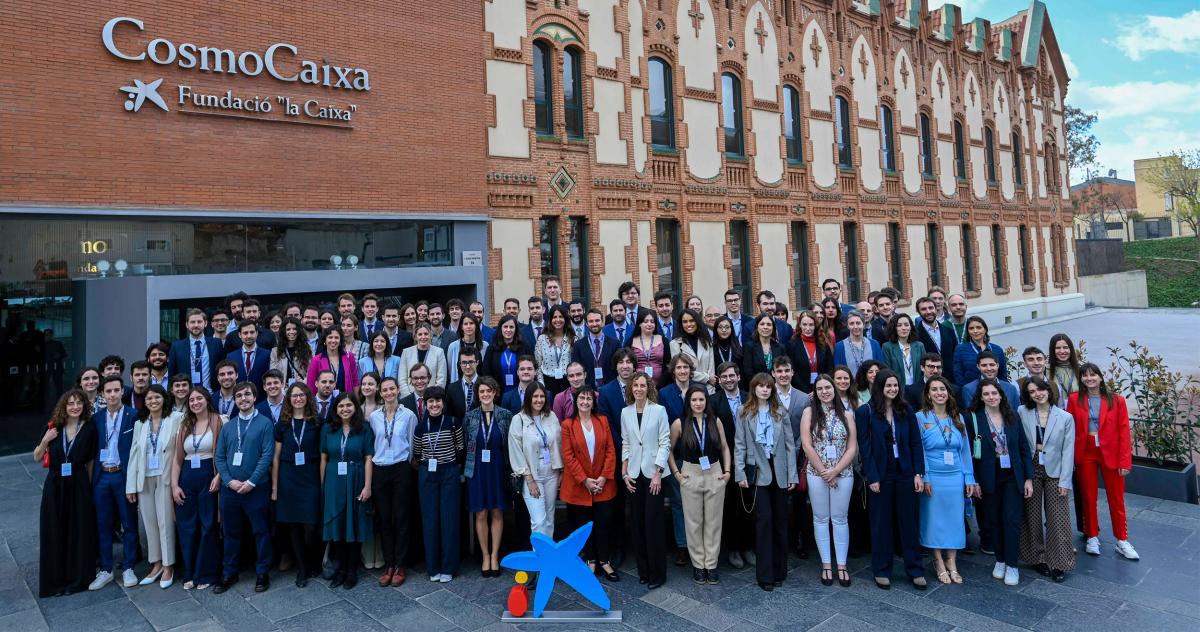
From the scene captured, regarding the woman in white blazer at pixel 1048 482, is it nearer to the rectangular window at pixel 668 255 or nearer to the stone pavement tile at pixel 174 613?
the stone pavement tile at pixel 174 613

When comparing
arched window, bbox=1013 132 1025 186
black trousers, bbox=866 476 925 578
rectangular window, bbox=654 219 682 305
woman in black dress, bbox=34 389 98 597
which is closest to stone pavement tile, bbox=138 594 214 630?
woman in black dress, bbox=34 389 98 597

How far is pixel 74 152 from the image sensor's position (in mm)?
10805

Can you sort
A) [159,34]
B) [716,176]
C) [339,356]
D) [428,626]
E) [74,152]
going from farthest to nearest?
[716,176] < [159,34] < [74,152] < [339,356] < [428,626]

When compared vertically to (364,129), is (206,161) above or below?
below

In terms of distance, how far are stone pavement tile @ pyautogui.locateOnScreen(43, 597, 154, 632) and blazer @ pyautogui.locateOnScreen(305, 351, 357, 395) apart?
8.90 ft

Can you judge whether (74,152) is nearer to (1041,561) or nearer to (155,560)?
(155,560)

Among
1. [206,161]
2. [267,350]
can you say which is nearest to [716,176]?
[206,161]

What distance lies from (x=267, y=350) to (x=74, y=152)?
18.5ft

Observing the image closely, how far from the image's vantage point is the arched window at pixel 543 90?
16016 millimetres

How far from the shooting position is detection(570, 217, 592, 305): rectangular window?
1642 cm

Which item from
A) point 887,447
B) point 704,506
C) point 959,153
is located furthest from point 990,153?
point 704,506

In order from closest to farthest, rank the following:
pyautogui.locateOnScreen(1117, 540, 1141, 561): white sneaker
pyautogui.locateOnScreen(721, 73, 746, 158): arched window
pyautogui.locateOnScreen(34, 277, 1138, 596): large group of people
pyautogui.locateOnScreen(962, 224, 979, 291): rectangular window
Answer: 1. pyautogui.locateOnScreen(34, 277, 1138, 596): large group of people
2. pyautogui.locateOnScreen(1117, 540, 1141, 561): white sneaker
3. pyautogui.locateOnScreen(721, 73, 746, 158): arched window
4. pyautogui.locateOnScreen(962, 224, 979, 291): rectangular window

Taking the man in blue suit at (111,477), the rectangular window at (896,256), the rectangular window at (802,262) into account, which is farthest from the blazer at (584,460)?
the rectangular window at (896,256)

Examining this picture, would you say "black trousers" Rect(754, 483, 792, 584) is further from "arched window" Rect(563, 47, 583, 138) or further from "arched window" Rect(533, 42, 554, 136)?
"arched window" Rect(563, 47, 583, 138)
